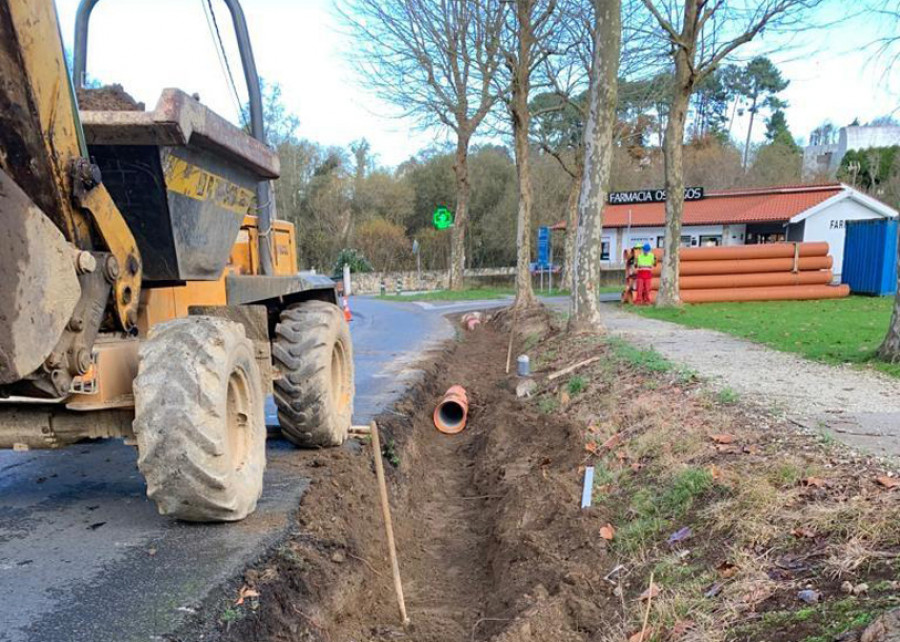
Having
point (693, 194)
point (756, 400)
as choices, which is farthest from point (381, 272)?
point (756, 400)

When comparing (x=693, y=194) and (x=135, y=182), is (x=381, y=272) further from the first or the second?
(x=135, y=182)

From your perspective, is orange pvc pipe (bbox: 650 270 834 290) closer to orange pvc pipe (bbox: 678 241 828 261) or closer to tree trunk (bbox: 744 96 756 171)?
orange pvc pipe (bbox: 678 241 828 261)

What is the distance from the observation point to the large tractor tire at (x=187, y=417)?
3.25 m

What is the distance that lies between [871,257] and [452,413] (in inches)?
628

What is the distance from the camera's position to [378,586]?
425 centimetres

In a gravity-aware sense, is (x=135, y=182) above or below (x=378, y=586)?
above

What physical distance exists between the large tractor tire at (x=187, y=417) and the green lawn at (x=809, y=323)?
6.75m

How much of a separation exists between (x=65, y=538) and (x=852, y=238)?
21.7 meters

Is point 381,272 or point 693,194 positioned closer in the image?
point 693,194

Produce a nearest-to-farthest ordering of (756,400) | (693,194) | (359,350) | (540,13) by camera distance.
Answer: (756,400) → (359,350) → (540,13) → (693,194)

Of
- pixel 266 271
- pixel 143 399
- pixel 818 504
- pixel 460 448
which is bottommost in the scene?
pixel 460 448

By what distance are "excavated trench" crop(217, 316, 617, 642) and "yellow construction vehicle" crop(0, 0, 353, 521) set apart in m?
0.67

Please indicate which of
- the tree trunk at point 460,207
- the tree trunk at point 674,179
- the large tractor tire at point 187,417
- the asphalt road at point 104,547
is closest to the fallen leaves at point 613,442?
the asphalt road at point 104,547

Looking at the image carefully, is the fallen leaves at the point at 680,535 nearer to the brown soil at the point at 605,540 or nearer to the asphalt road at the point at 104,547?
the brown soil at the point at 605,540
